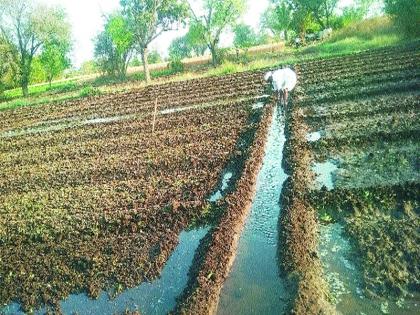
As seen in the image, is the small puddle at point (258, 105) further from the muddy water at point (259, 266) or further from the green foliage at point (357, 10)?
the green foliage at point (357, 10)

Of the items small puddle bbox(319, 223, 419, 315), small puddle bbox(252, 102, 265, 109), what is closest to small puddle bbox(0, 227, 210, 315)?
small puddle bbox(319, 223, 419, 315)

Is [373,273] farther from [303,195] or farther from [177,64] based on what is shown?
[177,64]

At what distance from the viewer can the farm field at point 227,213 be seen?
523 centimetres

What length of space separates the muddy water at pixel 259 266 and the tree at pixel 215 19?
119 ft

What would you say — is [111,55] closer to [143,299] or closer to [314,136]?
[314,136]

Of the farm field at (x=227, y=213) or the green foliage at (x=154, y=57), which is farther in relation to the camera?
the green foliage at (x=154, y=57)

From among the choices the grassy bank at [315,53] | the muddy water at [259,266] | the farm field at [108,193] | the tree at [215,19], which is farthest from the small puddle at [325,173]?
the tree at [215,19]

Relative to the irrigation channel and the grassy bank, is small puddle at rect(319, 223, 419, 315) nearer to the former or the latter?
the irrigation channel

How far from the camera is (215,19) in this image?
42719mm

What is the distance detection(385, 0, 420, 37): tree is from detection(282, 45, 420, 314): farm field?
1927 cm

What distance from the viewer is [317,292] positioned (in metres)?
4.84

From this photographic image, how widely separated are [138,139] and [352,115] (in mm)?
6930

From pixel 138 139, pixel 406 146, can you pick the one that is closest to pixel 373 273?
pixel 406 146

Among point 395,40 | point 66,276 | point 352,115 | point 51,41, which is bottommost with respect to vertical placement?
point 66,276
